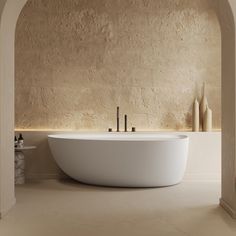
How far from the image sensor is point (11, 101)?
3.45m

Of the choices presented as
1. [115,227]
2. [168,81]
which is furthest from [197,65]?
[115,227]

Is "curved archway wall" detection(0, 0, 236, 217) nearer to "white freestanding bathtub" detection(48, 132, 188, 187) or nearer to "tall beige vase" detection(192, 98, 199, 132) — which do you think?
"white freestanding bathtub" detection(48, 132, 188, 187)

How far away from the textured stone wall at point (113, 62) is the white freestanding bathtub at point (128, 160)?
0.97m

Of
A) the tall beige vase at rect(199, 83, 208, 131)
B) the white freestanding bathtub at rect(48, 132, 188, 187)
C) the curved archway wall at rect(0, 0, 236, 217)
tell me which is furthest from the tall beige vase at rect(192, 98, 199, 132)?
the curved archway wall at rect(0, 0, 236, 217)

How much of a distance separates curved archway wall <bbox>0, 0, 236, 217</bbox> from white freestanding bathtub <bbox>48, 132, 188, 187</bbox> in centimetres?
96

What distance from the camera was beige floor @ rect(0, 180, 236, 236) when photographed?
9.05ft

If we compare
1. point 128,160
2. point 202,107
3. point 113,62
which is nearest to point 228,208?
point 128,160

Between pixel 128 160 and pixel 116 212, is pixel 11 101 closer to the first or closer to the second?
pixel 116 212

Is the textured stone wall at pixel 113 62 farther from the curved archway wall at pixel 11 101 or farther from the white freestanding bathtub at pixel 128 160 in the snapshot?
the curved archway wall at pixel 11 101

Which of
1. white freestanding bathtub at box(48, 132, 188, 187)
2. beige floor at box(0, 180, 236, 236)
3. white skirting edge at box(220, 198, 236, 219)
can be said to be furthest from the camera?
white freestanding bathtub at box(48, 132, 188, 187)

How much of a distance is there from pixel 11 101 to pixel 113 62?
7.13 feet

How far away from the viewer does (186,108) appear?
213 inches

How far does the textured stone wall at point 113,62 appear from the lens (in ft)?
17.5

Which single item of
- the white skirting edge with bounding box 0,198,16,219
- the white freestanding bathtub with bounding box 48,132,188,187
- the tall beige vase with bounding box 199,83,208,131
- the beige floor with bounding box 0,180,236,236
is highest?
the tall beige vase with bounding box 199,83,208,131
